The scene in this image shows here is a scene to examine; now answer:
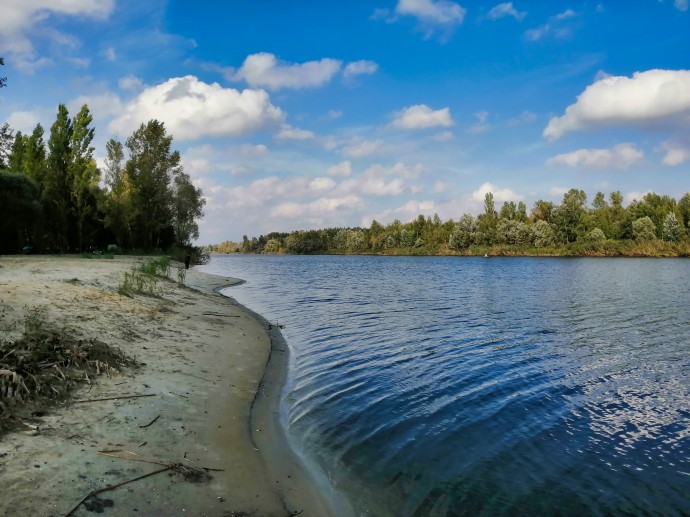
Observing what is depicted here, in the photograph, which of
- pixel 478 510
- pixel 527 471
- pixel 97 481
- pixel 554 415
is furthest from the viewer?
pixel 554 415

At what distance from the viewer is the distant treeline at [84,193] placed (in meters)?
45.2

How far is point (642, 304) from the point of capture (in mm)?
28453

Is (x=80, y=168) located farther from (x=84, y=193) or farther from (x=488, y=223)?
(x=488, y=223)

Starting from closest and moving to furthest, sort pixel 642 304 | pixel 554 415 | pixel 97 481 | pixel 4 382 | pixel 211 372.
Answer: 1. pixel 97 481
2. pixel 4 382
3. pixel 554 415
4. pixel 211 372
5. pixel 642 304

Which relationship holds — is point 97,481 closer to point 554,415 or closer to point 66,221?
point 554,415

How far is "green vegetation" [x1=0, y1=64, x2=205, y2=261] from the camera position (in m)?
45.3

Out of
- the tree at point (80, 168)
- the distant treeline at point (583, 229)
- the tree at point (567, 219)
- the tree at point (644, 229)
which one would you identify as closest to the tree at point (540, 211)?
the distant treeline at point (583, 229)

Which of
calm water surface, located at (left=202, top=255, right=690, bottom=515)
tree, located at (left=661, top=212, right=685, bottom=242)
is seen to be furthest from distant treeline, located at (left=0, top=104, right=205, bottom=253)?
tree, located at (left=661, top=212, right=685, bottom=242)

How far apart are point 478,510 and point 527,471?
162 centimetres

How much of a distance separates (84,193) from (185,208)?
790 inches

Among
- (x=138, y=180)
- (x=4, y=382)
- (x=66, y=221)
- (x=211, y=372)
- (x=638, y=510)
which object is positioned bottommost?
(x=638, y=510)

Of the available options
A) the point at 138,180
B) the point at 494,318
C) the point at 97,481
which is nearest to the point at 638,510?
the point at 97,481

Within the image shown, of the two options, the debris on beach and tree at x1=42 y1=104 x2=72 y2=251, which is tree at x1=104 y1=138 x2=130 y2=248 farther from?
the debris on beach

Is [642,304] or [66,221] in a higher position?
[66,221]
